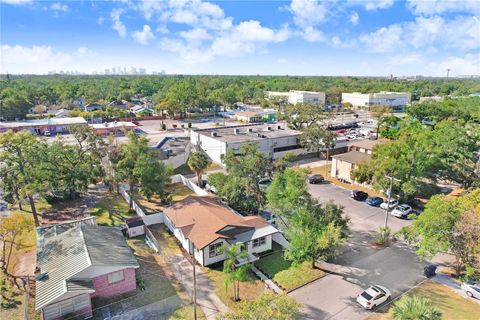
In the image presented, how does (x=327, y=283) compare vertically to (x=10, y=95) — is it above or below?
below

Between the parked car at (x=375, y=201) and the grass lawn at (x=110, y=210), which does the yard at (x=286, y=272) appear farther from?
the grass lawn at (x=110, y=210)

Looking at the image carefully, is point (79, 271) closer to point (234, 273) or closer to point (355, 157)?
point (234, 273)

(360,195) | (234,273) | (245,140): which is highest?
(245,140)

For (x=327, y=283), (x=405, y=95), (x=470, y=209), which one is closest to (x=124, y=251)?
(x=327, y=283)

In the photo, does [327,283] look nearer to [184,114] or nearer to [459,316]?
[459,316]

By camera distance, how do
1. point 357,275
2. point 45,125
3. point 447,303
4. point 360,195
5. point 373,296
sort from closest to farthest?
point 373,296, point 447,303, point 357,275, point 360,195, point 45,125

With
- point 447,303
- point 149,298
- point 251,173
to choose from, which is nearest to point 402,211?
point 447,303

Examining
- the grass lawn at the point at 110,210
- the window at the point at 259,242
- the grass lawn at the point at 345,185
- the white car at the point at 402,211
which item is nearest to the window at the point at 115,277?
the window at the point at 259,242
